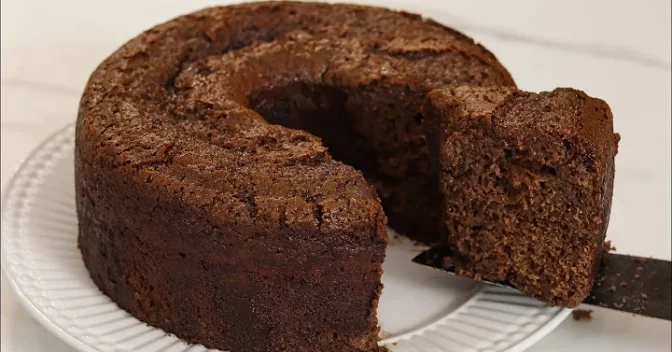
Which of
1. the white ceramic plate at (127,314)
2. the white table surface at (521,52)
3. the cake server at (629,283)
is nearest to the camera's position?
the white ceramic plate at (127,314)

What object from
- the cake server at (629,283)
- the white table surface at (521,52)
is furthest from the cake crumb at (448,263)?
the white table surface at (521,52)

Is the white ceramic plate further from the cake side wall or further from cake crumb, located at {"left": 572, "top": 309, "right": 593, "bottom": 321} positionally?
cake crumb, located at {"left": 572, "top": 309, "right": 593, "bottom": 321}

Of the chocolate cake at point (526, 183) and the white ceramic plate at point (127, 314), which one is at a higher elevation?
the chocolate cake at point (526, 183)

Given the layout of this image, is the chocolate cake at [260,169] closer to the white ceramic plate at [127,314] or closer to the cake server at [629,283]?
the white ceramic plate at [127,314]

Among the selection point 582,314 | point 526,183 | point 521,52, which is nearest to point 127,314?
point 526,183

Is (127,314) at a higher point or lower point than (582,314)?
lower

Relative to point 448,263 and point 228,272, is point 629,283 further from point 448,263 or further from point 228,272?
point 228,272

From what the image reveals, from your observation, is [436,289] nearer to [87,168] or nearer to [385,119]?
[385,119]
